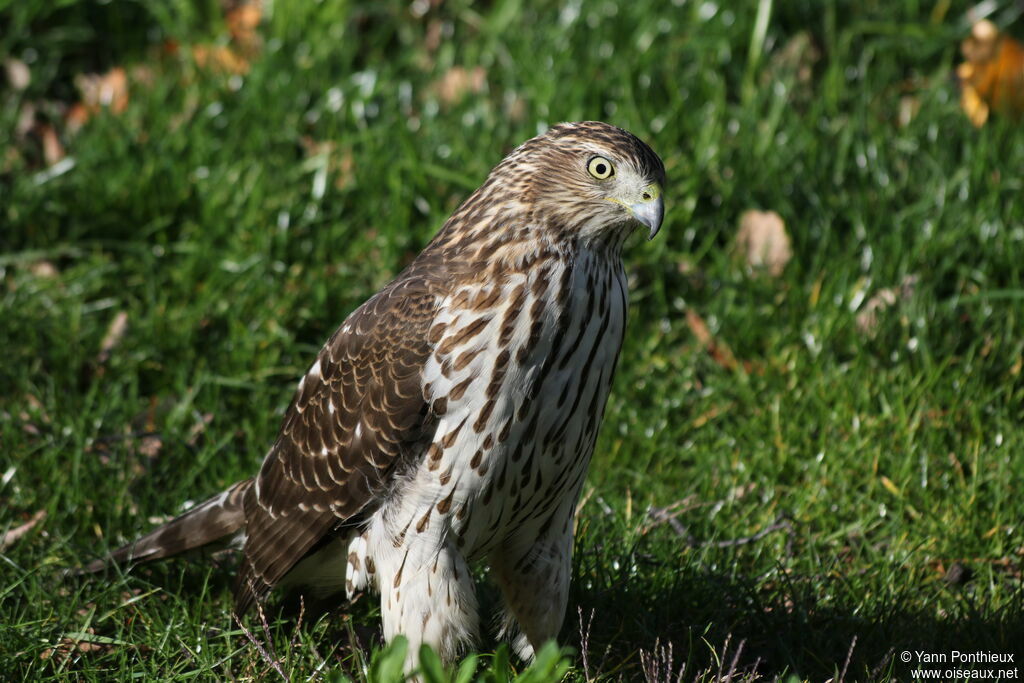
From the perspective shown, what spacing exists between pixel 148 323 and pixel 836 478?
109 inches

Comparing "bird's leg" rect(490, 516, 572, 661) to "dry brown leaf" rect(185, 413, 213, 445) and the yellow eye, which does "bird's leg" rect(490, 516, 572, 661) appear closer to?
the yellow eye

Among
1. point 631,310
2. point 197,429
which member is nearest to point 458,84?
point 631,310

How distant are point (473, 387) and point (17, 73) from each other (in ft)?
13.4

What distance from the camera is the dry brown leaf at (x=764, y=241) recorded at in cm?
546

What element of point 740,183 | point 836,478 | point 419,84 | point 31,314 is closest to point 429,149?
point 419,84

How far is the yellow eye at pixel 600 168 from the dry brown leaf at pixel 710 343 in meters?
1.79

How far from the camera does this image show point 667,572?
422 cm

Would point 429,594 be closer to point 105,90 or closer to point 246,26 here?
point 105,90

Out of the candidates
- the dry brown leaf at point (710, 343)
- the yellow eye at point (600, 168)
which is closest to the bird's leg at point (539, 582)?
the yellow eye at point (600, 168)

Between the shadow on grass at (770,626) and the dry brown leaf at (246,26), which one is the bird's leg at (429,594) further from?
the dry brown leaf at (246,26)

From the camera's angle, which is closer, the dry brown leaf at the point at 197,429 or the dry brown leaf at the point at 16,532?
the dry brown leaf at the point at 16,532

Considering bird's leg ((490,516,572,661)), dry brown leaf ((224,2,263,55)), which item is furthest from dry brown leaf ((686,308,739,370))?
dry brown leaf ((224,2,263,55))

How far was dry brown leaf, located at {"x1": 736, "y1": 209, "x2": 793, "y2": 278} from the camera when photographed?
5.46 meters

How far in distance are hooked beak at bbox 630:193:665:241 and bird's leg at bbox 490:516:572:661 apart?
949 millimetres
